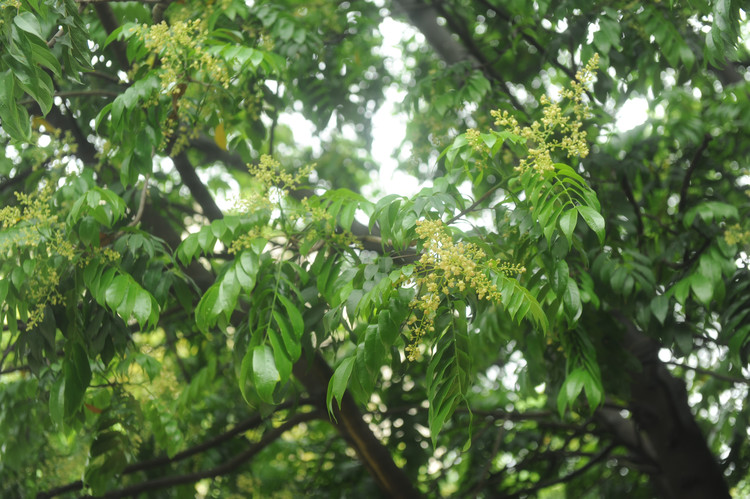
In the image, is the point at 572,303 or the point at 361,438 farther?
the point at 361,438

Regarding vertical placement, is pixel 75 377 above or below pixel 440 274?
above

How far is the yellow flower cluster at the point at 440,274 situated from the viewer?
1900 millimetres

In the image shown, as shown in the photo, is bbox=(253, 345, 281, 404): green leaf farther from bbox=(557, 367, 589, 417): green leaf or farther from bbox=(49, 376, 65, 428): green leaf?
bbox=(557, 367, 589, 417): green leaf

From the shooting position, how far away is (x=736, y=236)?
9.68 feet

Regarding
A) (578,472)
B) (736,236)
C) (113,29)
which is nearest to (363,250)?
(736,236)

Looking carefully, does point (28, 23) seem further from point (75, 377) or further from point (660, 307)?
point (660, 307)

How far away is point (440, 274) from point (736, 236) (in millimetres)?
1617

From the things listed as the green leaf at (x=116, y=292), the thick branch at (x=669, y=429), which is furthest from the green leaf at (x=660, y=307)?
the green leaf at (x=116, y=292)

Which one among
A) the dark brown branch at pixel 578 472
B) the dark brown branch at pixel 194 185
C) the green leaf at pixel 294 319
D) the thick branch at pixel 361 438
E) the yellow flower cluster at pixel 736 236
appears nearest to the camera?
the green leaf at pixel 294 319

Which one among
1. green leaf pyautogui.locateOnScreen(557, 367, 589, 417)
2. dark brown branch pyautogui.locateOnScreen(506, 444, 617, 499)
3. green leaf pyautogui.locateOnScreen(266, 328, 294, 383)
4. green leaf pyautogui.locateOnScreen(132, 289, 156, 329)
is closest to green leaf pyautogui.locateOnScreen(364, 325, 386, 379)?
green leaf pyautogui.locateOnScreen(266, 328, 294, 383)

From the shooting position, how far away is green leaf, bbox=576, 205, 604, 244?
198 cm

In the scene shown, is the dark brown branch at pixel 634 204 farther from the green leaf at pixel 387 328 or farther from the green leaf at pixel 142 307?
the green leaf at pixel 142 307

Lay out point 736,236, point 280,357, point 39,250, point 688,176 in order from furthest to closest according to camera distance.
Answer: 1. point 688,176
2. point 736,236
3. point 39,250
4. point 280,357

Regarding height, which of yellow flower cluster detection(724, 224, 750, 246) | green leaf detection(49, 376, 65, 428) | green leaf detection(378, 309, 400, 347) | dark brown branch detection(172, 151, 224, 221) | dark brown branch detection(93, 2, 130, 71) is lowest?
green leaf detection(378, 309, 400, 347)
